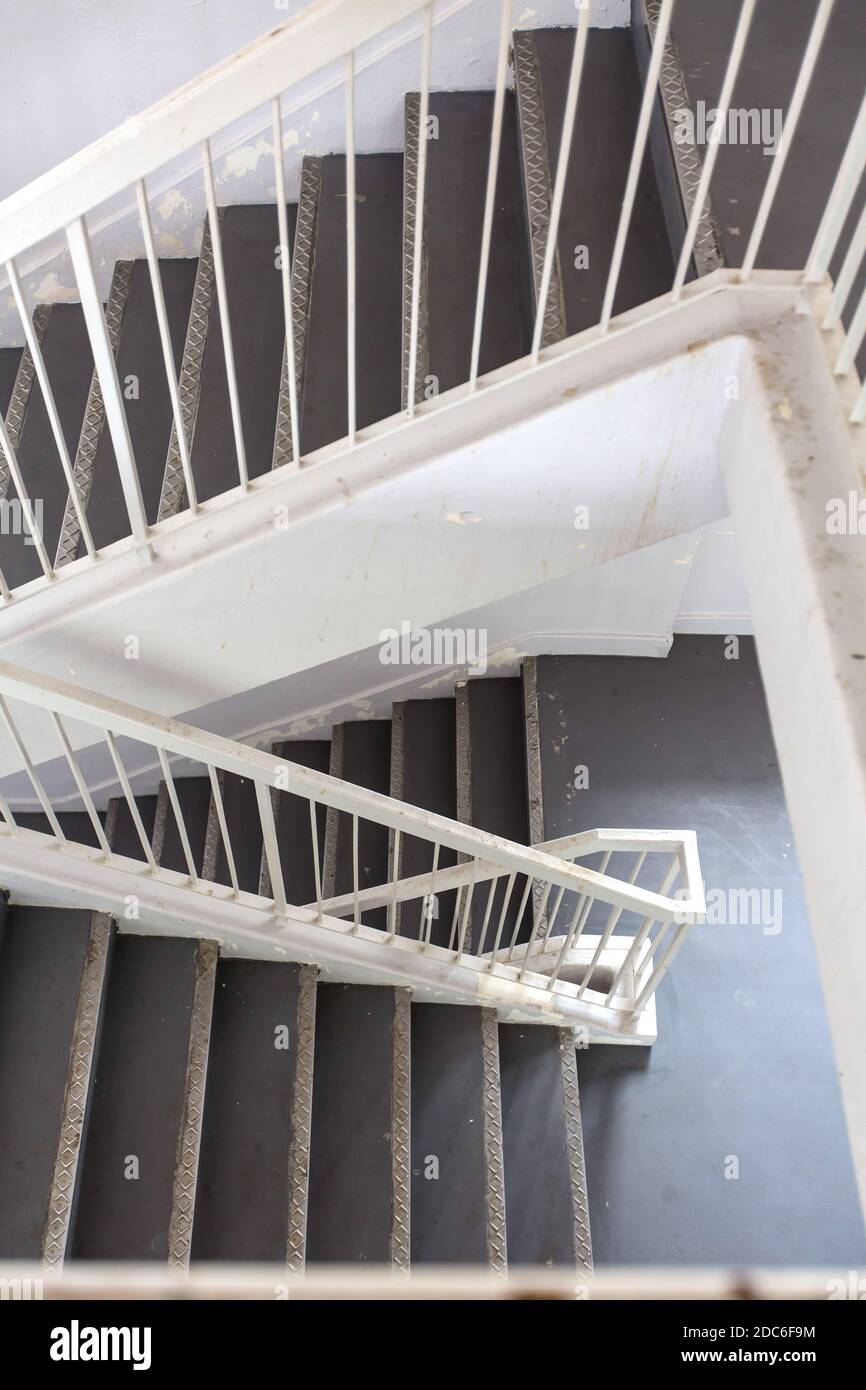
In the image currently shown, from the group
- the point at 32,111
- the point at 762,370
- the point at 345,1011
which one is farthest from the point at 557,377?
the point at 32,111

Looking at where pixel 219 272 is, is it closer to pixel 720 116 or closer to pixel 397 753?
pixel 720 116

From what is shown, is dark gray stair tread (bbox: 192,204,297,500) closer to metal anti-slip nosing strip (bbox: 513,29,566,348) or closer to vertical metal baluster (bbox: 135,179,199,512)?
vertical metal baluster (bbox: 135,179,199,512)

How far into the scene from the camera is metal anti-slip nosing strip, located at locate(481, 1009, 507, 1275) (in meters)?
3.17

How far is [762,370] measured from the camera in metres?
1.89

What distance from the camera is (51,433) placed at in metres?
3.35

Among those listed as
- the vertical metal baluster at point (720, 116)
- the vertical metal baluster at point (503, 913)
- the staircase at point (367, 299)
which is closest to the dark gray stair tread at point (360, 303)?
the staircase at point (367, 299)

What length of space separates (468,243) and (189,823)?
287cm

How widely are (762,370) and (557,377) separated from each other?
38 cm

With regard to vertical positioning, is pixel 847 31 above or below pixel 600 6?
below

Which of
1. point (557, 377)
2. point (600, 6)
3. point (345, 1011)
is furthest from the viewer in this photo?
point (345, 1011)

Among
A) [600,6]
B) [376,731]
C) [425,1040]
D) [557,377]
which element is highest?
[600,6]

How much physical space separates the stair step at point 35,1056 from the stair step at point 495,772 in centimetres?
172
